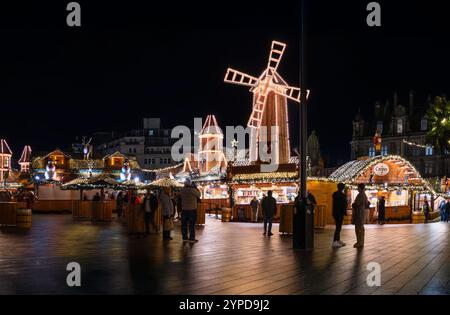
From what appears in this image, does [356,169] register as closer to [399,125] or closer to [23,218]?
[23,218]

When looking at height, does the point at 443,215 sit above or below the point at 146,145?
below

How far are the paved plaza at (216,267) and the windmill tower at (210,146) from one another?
4144 cm

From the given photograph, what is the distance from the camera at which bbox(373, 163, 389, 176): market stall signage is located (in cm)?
3797

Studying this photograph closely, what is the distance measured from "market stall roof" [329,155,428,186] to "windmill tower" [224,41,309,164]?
24.7ft

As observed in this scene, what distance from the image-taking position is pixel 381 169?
38250mm

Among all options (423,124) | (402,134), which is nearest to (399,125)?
(402,134)

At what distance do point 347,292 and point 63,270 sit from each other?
492 centimetres

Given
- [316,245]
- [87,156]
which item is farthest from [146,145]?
[316,245]

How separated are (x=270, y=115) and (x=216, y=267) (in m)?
34.1

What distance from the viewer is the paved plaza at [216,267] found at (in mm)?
9281

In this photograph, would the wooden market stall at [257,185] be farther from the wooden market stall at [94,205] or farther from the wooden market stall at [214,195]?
the wooden market stall at [94,205]

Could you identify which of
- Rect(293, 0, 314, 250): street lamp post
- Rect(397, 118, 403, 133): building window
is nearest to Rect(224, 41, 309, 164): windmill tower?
Rect(293, 0, 314, 250): street lamp post

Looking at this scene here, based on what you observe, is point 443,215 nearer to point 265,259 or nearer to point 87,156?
point 265,259

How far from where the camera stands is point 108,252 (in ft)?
48.8
